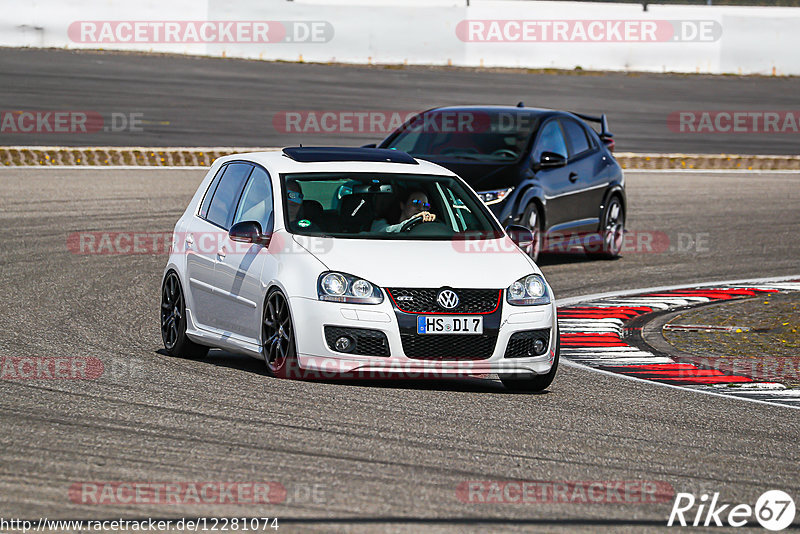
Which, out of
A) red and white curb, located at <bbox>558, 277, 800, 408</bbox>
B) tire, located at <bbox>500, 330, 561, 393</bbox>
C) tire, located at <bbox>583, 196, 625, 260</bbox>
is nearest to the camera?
tire, located at <bbox>500, 330, 561, 393</bbox>

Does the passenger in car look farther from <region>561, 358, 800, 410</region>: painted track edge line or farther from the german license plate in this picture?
<region>561, 358, 800, 410</region>: painted track edge line

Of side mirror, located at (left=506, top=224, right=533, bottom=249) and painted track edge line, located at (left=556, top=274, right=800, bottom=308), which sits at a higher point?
side mirror, located at (left=506, top=224, right=533, bottom=249)

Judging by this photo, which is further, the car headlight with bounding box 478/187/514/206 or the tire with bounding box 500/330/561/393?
the car headlight with bounding box 478/187/514/206

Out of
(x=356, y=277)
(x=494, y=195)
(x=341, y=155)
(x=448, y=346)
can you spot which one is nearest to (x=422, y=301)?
(x=448, y=346)

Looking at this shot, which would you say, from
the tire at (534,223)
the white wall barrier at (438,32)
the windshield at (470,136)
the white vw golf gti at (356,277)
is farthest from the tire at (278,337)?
the white wall barrier at (438,32)

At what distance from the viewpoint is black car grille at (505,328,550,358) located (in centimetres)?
898

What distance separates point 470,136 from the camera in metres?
16.0

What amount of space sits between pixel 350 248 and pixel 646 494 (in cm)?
330

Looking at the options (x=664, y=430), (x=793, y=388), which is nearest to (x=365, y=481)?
(x=664, y=430)

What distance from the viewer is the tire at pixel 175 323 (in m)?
10.4

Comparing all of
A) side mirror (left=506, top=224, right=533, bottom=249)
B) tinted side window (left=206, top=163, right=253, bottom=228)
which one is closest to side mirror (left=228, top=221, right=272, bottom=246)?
tinted side window (left=206, top=163, right=253, bottom=228)

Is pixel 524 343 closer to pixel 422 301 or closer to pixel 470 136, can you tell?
pixel 422 301

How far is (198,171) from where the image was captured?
23.2 metres

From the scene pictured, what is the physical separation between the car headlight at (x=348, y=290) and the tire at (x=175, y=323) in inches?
73.0
